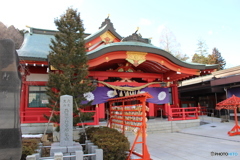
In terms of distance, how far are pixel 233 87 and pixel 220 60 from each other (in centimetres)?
3242

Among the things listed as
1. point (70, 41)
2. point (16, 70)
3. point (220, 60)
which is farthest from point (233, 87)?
point (220, 60)

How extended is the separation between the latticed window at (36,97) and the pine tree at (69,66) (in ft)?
11.3

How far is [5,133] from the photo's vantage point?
3.27 m

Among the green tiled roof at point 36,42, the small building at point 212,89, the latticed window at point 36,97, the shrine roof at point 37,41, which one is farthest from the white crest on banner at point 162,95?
the green tiled roof at point 36,42

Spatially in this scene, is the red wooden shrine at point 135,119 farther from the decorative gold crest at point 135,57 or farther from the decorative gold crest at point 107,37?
the decorative gold crest at point 107,37

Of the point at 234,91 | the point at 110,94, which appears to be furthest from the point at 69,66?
the point at 234,91

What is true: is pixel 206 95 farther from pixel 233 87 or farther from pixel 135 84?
pixel 135 84

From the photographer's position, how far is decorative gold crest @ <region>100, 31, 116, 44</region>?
1823 centimetres

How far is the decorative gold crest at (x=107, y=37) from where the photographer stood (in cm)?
1823

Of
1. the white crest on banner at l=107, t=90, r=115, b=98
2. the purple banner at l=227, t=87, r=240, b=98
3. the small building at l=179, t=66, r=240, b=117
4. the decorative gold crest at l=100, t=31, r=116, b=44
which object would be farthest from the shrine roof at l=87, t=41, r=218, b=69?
the purple banner at l=227, t=87, r=240, b=98

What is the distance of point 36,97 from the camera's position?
12.2 metres

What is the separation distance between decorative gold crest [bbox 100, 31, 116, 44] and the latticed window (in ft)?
26.2

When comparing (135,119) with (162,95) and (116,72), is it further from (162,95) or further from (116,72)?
(162,95)

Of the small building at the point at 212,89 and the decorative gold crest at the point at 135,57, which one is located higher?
the decorative gold crest at the point at 135,57
